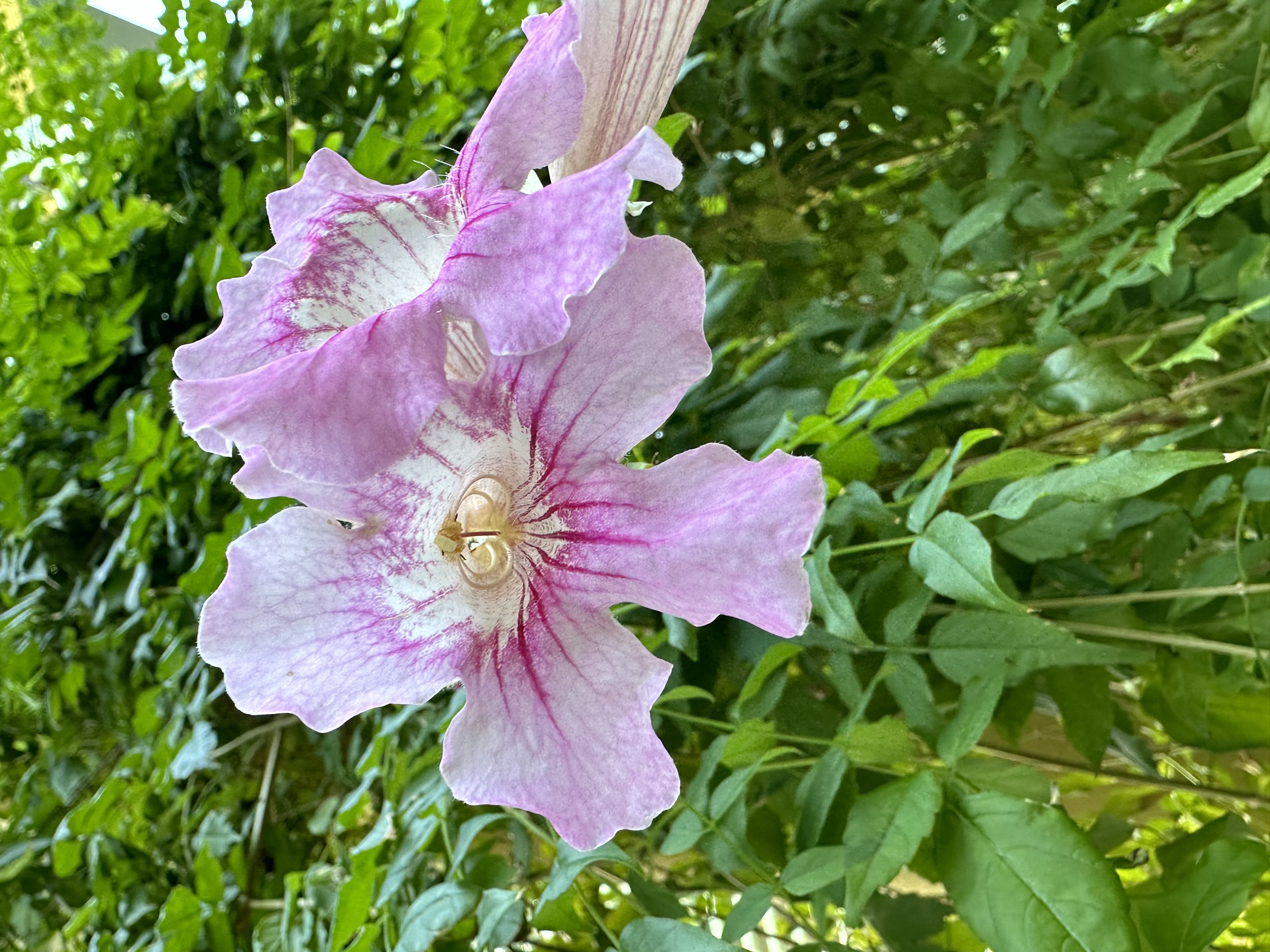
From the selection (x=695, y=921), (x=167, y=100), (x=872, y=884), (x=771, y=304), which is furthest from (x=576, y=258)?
(x=167, y=100)

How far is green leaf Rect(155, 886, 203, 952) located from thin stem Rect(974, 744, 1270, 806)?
45 cm

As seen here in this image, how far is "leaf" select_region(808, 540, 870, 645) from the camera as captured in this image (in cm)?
27

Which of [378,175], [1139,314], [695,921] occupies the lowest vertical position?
[695,921]

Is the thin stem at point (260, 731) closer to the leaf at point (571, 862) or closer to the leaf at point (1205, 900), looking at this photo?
the leaf at point (571, 862)

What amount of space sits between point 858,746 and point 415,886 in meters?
0.27

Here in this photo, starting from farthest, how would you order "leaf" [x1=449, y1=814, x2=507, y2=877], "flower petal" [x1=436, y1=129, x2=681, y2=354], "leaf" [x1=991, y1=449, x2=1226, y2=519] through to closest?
"leaf" [x1=449, y1=814, x2=507, y2=877], "leaf" [x1=991, y1=449, x2=1226, y2=519], "flower petal" [x1=436, y1=129, x2=681, y2=354]

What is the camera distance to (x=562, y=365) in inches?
6.9

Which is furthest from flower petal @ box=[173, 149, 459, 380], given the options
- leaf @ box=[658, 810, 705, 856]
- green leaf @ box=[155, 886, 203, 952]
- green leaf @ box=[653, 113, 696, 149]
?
green leaf @ box=[155, 886, 203, 952]

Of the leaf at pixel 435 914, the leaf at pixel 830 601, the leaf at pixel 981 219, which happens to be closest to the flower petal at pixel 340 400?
the leaf at pixel 830 601

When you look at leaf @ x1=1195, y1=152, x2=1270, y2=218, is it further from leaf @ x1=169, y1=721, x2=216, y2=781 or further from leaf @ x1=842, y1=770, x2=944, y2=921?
leaf @ x1=169, y1=721, x2=216, y2=781

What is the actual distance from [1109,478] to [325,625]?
0.22 metres

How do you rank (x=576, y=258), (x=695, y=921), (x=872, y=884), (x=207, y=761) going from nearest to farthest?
(x=576, y=258) < (x=872, y=884) < (x=695, y=921) < (x=207, y=761)

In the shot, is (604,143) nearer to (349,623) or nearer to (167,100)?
(349,623)

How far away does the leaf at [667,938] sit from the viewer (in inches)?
10.2
